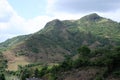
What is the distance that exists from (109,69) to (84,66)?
56.0 feet

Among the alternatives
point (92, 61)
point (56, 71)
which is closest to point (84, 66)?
point (92, 61)

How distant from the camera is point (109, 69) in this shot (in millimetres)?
141625

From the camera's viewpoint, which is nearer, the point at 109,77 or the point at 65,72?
the point at 109,77

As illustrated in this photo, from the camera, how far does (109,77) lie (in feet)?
447

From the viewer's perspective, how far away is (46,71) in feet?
561

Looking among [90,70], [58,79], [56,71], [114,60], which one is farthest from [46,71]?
[114,60]

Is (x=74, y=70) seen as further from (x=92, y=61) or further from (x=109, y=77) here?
(x=109, y=77)

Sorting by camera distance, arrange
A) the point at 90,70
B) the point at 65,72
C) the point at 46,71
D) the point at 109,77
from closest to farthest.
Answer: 1. the point at 109,77
2. the point at 90,70
3. the point at 65,72
4. the point at 46,71

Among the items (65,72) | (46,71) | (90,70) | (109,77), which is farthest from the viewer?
(46,71)

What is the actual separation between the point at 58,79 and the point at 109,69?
2497 centimetres

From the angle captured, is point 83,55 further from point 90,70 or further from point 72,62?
point 90,70

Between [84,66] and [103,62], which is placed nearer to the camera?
[103,62]

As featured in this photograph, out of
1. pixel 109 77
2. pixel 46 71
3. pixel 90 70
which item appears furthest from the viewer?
pixel 46 71

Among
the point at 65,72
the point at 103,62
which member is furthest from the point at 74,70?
the point at 103,62
